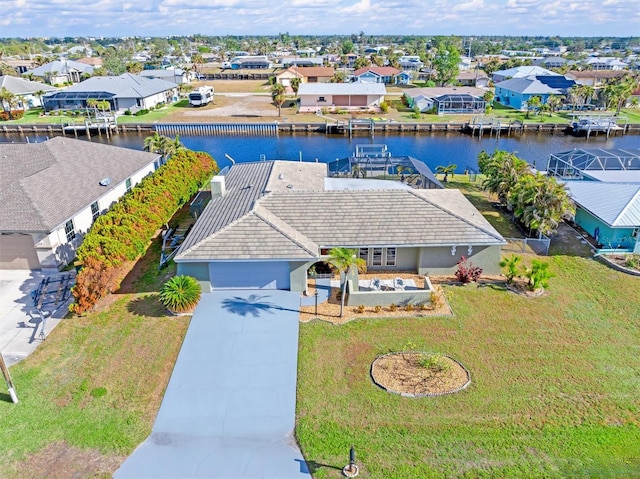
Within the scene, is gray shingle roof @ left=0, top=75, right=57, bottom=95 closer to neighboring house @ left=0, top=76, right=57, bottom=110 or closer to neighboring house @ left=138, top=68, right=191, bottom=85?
neighboring house @ left=0, top=76, right=57, bottom=110

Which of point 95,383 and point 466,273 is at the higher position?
point 466,273

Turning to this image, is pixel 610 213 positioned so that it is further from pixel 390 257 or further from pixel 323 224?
pixel 323 224

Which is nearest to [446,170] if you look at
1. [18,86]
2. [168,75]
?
[18,86]

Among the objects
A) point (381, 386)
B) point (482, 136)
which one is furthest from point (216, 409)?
point (482, 136)

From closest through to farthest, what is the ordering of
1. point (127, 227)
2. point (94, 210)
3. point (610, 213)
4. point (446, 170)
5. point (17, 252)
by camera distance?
point (17, 252)
point (127, 227)
point (610, 213)
point (94, 210)
point (446, 170)

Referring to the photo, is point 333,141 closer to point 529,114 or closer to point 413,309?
point 529,114

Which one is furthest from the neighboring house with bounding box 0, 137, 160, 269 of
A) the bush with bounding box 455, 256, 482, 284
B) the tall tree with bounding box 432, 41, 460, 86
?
the tall tree with bounding box 432, 41, 460, 86

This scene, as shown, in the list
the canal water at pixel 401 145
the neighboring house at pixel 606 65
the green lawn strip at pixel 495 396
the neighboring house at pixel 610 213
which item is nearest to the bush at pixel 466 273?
the green lawn strip at pixel 495 396
